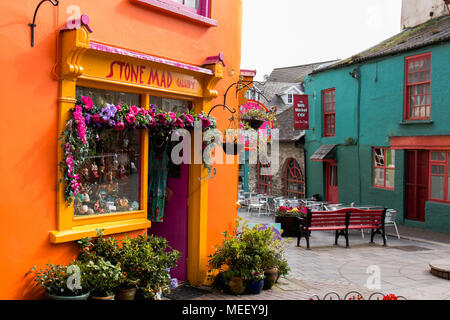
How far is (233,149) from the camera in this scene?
7305 mm

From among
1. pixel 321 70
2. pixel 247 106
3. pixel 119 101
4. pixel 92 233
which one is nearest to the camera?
pixel 92 233

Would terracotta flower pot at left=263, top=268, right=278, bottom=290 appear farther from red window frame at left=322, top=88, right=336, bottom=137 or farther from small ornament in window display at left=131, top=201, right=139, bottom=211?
red window frame at left=322, top=88, right=336, bottom=137

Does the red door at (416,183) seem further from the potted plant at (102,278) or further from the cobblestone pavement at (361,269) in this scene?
the potted plant at (102,278)

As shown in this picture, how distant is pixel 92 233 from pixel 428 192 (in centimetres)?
1216

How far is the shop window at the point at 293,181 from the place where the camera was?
22.1 metres

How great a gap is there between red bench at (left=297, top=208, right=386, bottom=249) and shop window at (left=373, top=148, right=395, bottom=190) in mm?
4505

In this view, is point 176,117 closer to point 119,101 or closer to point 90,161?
point 119,101

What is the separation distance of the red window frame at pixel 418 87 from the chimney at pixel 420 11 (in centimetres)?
314

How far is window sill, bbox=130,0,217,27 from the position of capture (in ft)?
19.9

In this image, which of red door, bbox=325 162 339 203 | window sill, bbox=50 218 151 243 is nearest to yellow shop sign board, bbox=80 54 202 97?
window sill, bbox=50 218 151 243

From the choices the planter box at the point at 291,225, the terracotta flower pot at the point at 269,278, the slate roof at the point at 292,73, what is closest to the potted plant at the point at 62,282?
the terracotta flower pot at the point at 269,278
